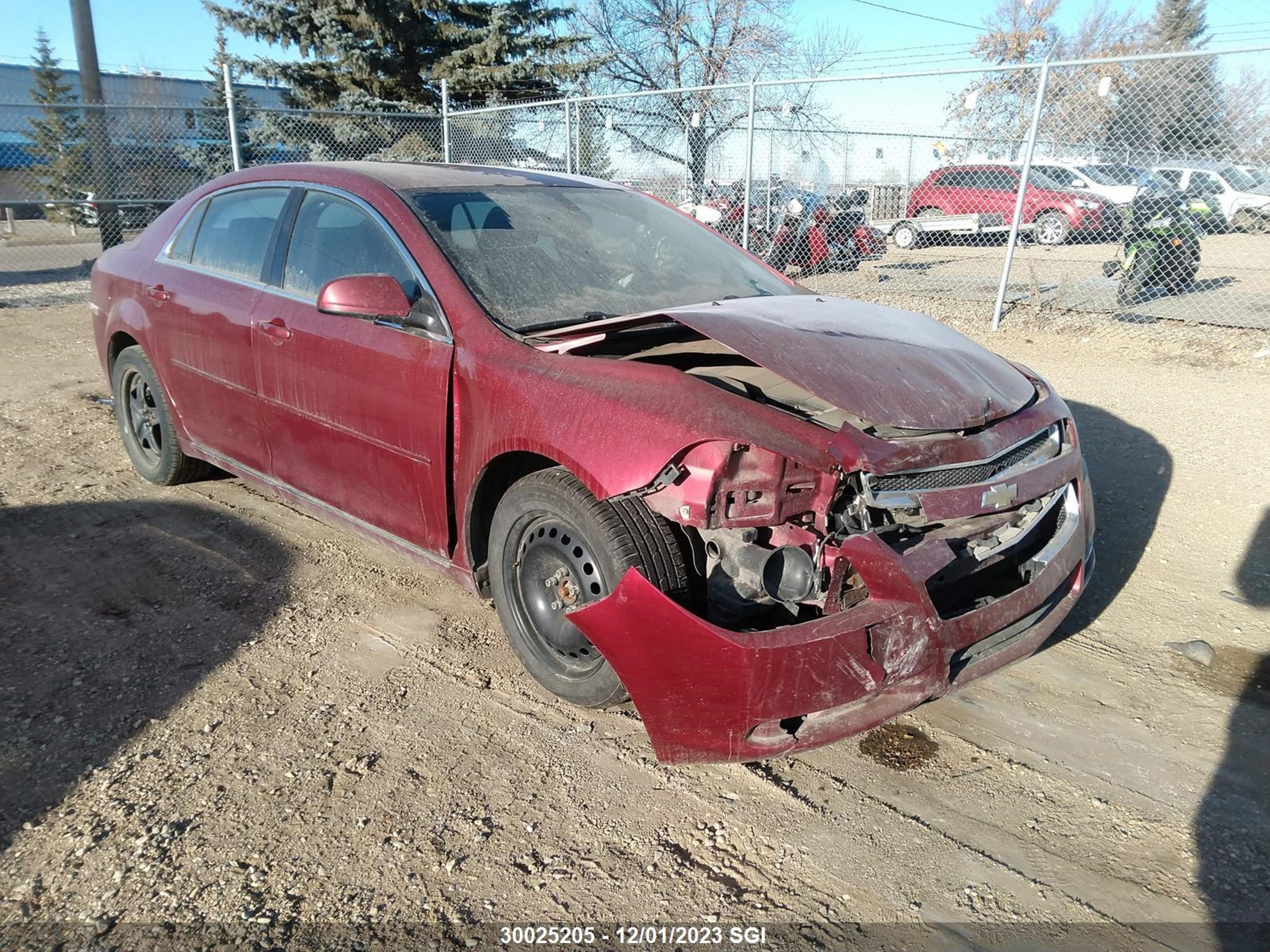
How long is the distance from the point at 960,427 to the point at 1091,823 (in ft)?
3.89

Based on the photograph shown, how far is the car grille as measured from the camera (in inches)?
102

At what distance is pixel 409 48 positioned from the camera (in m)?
20.5

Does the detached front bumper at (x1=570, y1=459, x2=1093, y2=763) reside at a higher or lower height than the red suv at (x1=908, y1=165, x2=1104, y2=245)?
lower

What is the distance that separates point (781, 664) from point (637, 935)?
Result: 0.74 meters

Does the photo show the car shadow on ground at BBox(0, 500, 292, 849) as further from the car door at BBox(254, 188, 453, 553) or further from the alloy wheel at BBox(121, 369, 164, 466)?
the car door at BBox(254, 188, 453, 553)

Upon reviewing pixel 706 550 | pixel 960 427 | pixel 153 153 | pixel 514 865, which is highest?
pixel 153 153

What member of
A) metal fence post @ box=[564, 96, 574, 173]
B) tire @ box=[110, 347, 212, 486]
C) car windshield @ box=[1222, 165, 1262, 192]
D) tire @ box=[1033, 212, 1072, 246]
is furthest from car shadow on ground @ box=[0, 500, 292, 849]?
tire @ box=[1033, 212, 1072, 246]

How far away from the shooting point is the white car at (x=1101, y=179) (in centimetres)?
1484

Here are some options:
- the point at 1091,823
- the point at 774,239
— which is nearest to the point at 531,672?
the point at 1091,823

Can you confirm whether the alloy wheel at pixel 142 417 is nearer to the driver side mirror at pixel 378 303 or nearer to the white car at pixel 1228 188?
the driver side mirror at pixel 378 303

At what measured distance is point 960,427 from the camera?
277 centimetres

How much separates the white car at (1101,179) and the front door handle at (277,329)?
13.5 meters

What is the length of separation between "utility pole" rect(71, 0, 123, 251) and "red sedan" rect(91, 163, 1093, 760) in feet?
33.7

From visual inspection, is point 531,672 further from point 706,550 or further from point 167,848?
point 167,848
